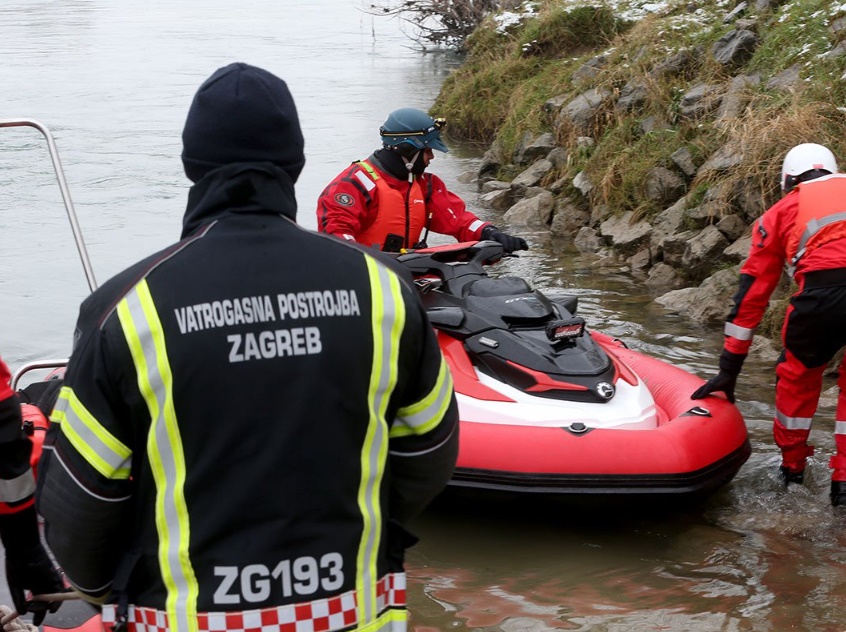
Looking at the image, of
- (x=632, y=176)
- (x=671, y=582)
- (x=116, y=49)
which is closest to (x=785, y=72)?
(x=632, y=176)

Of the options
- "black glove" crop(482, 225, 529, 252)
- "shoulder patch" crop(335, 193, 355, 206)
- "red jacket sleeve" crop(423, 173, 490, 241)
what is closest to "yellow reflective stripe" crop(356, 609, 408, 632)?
"black glove" crop(482, 225, 529, 252)

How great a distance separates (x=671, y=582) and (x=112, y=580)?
2.62 meters

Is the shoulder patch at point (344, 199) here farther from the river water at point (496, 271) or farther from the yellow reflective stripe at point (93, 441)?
the yellow reflective stripe at point (93, 441)

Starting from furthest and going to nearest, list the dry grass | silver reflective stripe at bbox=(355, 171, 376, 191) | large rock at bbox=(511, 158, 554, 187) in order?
large rock at bbox=(511, 158, 554, 187) → the dry grass → silver reflective stripe at bbox=(355, 171, 376, 191)

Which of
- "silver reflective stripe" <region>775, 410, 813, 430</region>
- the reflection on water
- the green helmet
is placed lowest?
the reflection on water

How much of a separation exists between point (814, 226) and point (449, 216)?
2199mm

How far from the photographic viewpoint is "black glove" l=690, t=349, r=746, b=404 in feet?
15.6

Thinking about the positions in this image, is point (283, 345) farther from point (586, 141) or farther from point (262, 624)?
point (586, 141)

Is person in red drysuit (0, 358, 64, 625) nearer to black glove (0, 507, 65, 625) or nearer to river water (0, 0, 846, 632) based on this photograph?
black glove (0, 507, 65, 625)

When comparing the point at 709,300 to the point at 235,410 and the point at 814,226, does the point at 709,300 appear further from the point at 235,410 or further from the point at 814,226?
the point at 235,410

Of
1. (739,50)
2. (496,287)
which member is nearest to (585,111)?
(739,50)

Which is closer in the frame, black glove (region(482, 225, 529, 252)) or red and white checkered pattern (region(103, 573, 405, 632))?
red and white checkered pattern (region(103, 573, 405, 632))

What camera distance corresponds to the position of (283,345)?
1750 millimetres

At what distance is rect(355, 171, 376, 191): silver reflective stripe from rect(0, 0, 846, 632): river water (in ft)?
6.20
